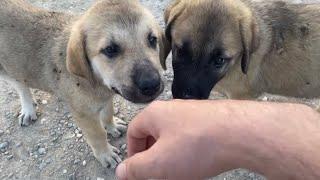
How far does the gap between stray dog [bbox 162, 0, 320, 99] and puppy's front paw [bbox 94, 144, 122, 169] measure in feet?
3.69

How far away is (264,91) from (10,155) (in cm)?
271

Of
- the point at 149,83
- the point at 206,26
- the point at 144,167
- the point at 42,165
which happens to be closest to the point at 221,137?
the point at 144,167

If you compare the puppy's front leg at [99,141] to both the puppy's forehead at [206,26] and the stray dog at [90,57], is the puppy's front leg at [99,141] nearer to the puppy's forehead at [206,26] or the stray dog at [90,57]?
the stray dog at [90,57]

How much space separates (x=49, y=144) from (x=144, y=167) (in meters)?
2.96

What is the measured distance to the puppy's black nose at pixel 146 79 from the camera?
12.2 feet

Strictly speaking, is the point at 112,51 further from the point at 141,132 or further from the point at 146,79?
the point at 141,132

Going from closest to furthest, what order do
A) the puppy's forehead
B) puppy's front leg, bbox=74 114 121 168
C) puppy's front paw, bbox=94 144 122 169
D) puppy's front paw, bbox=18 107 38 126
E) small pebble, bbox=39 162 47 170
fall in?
the puppy's forehead
puppy's front leg, bbox=74 114 121 168
puppy's front paw, bbox=94 144 122 169
small pebble, bbox=39 162 47 170
puppy's front paw, bbox=18 107 38 126

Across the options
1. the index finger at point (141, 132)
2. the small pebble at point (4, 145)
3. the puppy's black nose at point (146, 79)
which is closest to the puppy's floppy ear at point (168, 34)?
the puppy's black nose at point (146, 79)

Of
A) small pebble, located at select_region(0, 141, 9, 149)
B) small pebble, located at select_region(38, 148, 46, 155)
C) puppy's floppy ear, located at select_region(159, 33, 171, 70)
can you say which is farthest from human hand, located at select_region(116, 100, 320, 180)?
small pebble, located at select_region(0, 141, 9, 149)

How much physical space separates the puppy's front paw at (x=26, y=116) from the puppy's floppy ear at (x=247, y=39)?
2.41 meters

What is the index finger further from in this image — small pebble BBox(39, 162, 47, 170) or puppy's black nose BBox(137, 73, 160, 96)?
small pebble BBox(39, 162, 47, 170)

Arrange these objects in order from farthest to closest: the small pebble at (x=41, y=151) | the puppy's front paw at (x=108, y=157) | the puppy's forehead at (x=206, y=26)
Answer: the small pebble at (x=41, y=151) < the puppy's front paw at (x=108, y=157) < the puppy's forehead at (x=206, y=26)

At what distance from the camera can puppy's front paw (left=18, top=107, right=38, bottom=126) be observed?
5.28m

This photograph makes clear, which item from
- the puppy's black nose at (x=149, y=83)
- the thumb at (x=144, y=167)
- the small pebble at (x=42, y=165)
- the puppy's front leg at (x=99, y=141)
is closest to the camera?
the thumb at (x=144, y=167)
